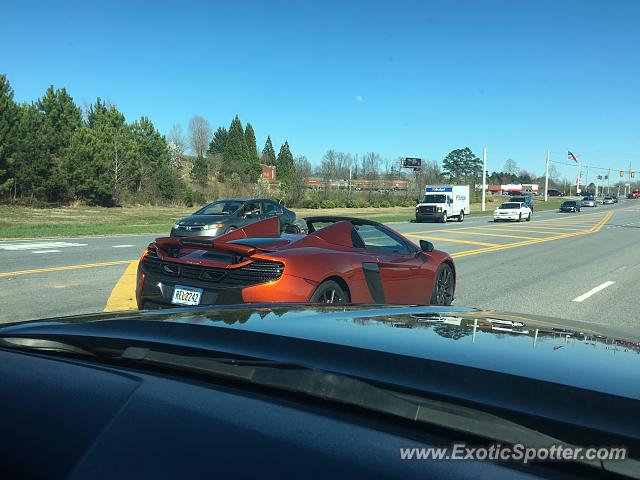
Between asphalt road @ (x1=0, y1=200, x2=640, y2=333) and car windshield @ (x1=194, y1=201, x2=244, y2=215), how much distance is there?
8.18ft

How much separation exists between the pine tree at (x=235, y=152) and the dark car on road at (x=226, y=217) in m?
57.3

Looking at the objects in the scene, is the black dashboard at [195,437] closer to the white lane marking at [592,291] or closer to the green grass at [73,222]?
the white lane marking at [592,291]

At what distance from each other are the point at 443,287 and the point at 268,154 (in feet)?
374

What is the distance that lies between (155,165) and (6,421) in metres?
51.9

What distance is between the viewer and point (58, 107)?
41000 millimetres

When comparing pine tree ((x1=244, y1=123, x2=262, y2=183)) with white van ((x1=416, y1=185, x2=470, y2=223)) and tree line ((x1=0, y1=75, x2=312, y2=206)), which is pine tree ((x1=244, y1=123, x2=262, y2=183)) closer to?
tree line ((x1=0, y1=75, x2=312, y2=206))

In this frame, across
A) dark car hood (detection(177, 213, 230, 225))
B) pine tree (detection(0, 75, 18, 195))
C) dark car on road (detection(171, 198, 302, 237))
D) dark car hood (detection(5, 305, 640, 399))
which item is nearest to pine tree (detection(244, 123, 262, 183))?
pine tree (detection(0, 75, 18, 195))

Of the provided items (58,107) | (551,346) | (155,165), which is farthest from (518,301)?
(155,165)

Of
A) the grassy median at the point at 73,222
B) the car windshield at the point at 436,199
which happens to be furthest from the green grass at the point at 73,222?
the car windshield at the point at 436,199

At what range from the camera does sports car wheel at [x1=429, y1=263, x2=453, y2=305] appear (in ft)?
25.6

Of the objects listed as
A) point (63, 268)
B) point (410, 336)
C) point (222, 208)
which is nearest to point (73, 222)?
point (222, 208)

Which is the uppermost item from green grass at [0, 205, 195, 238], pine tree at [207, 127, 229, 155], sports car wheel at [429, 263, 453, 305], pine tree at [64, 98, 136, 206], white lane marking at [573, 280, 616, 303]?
pine tree at [207, 127, 229, 155]

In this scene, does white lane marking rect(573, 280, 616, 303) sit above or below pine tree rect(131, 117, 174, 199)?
below

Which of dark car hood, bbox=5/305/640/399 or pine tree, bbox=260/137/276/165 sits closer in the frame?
dark car hood, bbox=5/305/640/399
